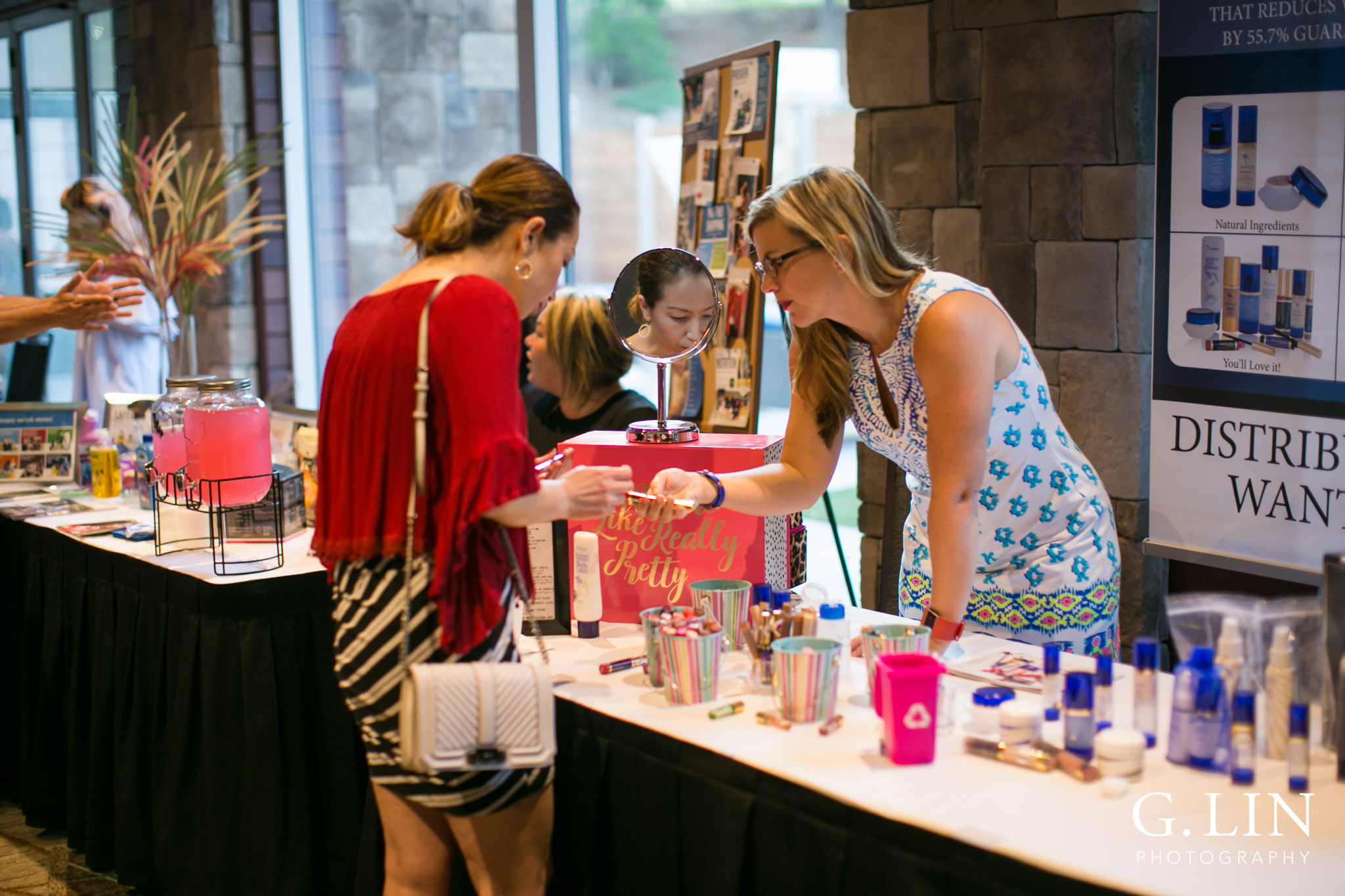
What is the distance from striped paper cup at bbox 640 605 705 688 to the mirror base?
16.5 inches

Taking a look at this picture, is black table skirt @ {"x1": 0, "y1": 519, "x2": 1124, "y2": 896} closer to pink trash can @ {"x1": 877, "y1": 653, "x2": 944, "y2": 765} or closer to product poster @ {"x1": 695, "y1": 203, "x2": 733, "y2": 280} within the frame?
pink trash can @ {"x1": 877, "y1": 653, "x2": 944, "y2": 765}

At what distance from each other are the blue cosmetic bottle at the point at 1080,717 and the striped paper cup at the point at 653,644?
0.53 metres

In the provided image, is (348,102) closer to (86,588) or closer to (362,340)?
(86,588)

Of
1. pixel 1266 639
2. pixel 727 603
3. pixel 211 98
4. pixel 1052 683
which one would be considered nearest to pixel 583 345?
pixel 727 603

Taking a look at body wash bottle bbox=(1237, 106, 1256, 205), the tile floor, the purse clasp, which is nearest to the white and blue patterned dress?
the purse clasp

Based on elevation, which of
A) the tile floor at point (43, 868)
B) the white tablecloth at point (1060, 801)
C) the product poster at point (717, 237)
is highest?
the product poster at point (717, 237)

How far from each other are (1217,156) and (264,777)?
2.44 metres

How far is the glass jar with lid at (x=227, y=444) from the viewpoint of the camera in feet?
7.82

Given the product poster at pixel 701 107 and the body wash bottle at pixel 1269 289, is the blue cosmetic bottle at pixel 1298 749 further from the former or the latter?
the product poster at pixel 701 107

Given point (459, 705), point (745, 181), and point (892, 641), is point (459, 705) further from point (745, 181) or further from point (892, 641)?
point (745, 181)

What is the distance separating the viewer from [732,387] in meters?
3.63

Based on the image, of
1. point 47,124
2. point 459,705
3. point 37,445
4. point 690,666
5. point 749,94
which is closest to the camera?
point 459,705

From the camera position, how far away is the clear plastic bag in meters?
1.35

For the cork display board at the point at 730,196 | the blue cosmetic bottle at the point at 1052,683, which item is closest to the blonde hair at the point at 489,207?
the blue cosmetic bottle at the point at 1052,683
